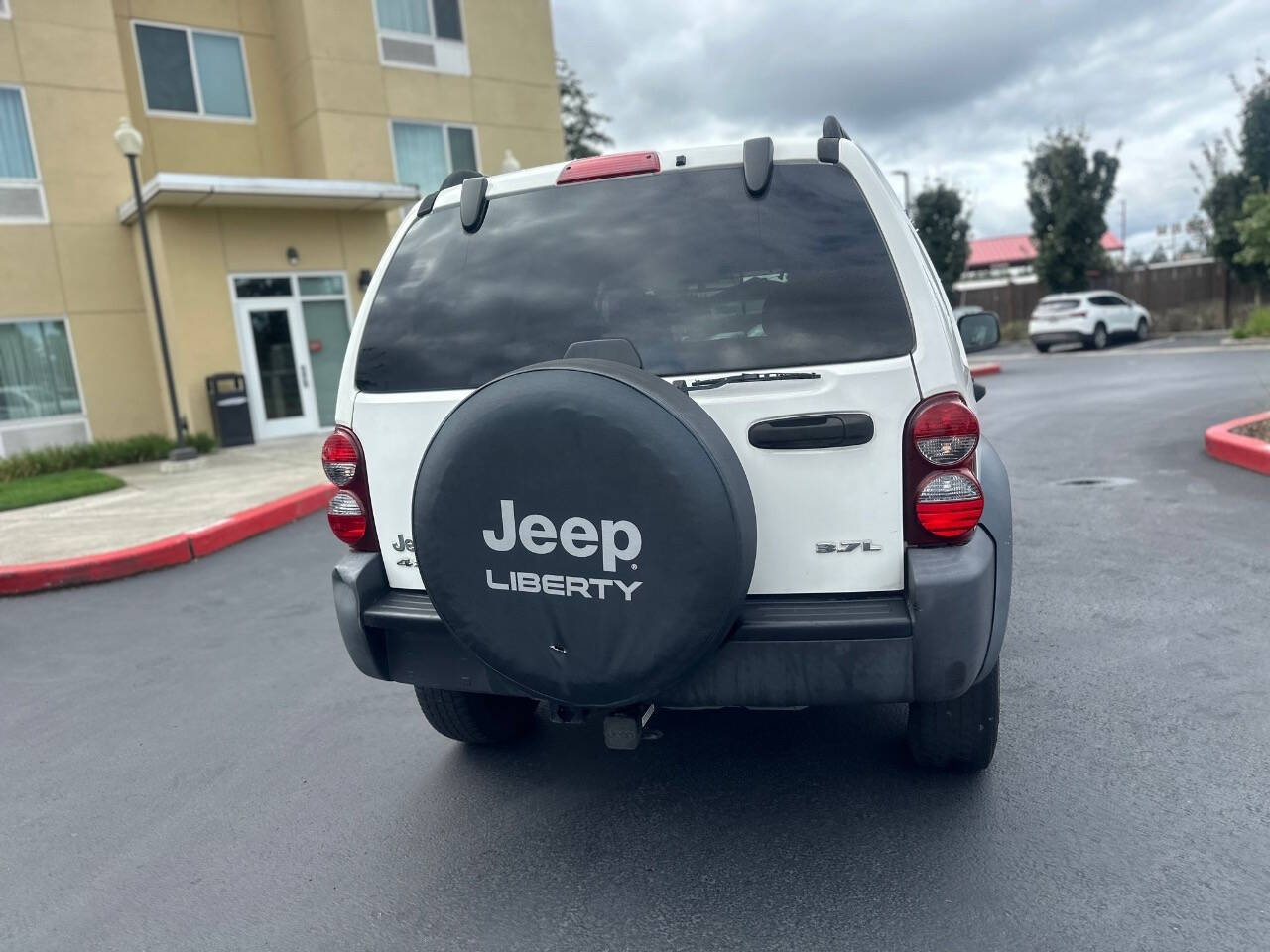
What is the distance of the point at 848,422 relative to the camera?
8.03 ft

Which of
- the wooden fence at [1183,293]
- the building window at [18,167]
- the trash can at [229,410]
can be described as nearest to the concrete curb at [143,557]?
the trash can at [229,410]

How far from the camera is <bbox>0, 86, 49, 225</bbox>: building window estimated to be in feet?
46.5

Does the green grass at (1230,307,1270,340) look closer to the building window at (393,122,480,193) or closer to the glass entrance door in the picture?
the building window at (393,122,480,193)

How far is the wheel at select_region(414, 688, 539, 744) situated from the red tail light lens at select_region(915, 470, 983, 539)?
5.28ft

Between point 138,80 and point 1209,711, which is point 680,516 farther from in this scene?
point 138,80

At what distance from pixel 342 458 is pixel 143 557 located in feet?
17.2

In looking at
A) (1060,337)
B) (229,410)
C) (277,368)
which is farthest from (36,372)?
(1060,337)

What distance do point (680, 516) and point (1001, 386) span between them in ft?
53.1

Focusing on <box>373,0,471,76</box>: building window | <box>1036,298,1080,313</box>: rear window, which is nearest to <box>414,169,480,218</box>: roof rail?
<box>373,0,471,76</box>: building window

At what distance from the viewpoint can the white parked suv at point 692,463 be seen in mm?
2303

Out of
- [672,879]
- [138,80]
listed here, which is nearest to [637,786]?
[672,879]

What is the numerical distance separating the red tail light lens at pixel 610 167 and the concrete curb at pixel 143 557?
5921mm

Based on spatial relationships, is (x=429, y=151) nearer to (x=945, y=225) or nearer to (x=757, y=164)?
(x=757, y=164)

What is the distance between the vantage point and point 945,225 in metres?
33.7
